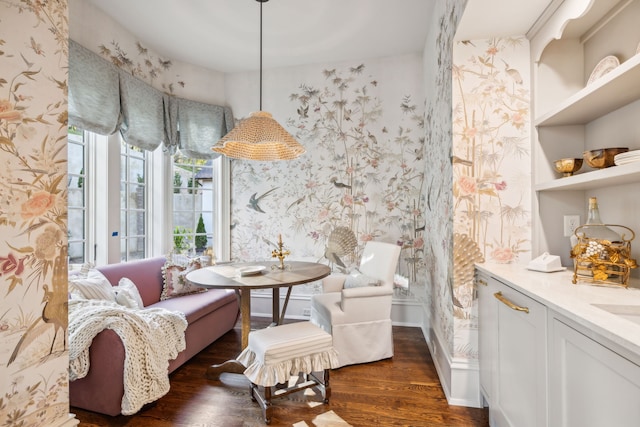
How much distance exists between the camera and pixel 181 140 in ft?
11.4

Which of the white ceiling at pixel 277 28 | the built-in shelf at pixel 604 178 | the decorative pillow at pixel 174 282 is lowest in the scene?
the decorative pillow at pixel 174 282

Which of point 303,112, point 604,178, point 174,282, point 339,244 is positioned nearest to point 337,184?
point 339,244

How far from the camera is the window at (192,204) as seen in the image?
3613 millimetres

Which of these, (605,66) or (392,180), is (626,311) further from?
(392,180)

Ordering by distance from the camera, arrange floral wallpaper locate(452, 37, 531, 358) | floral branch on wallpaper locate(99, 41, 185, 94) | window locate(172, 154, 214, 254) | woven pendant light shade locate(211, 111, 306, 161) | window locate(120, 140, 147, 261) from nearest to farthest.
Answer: floral wallpaper locate(452, 37, 531, 358) → woven pendant light shade locate(211, 111, 306, 161) → floral branch on wallpaper locate(99, 41, 185, 94) → window locate(120, 140, 147, 261) → window locate(172, 154, 214, 254)

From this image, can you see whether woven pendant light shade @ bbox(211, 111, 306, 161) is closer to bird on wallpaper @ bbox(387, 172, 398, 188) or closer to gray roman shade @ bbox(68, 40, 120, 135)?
gray roman shade @ bbox(68, 40, 120, 135)

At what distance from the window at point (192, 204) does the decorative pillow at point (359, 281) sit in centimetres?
187

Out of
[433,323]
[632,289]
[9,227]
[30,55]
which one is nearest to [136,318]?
[9,227]

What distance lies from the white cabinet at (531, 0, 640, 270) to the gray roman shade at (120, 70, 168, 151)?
3.18 meters

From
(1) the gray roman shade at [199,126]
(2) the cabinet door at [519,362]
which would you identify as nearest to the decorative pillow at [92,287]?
(1) the gray roman shade at [199,126]

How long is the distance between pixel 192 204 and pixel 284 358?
2.46 m

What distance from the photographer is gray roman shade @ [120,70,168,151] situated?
2844mm

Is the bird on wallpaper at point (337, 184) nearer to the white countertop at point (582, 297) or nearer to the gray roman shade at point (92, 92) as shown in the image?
the white countertop at point (582, 297)

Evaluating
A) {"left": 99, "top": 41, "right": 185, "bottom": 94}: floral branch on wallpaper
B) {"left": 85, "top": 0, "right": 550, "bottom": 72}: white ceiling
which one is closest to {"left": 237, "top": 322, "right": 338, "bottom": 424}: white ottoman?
{"left": 85, "top": 0, "right": 550, "bottom": 72}: white ceiling
